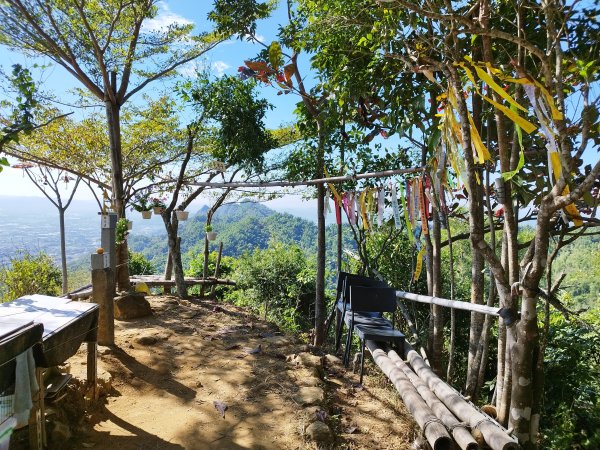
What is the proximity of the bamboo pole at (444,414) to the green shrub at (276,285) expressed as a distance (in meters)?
7.58

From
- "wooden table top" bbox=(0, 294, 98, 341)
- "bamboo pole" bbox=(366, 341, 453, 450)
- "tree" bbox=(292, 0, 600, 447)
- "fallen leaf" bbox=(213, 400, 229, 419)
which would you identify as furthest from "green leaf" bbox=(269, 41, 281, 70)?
"fallen leaf" bbox=(213, 400, 229, 419)

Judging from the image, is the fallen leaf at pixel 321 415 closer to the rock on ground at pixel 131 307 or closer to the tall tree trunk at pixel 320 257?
the tall tree trunk at pixel 320 257

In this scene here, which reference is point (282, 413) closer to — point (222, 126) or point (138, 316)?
point (138, 316)

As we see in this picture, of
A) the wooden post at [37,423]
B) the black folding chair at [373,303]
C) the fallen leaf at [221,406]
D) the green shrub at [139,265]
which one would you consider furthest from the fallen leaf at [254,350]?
the green shrub at [139,265]

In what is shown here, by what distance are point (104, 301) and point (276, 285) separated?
6839mm

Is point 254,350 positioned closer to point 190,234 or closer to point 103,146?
point 103,146

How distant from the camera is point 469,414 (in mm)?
2740

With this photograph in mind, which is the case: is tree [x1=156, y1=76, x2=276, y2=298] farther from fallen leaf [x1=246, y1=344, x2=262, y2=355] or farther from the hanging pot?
fallen leaf [x1=246, y1=344, x2=262, y2=355]

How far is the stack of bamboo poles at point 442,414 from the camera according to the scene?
97.6 inches

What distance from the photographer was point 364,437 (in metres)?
3.70

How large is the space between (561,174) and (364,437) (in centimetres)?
279

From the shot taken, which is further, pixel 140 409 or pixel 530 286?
pixel 140 409

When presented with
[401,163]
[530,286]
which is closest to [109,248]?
[401,163]

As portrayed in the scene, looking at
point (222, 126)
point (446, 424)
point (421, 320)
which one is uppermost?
point (222, 126)
